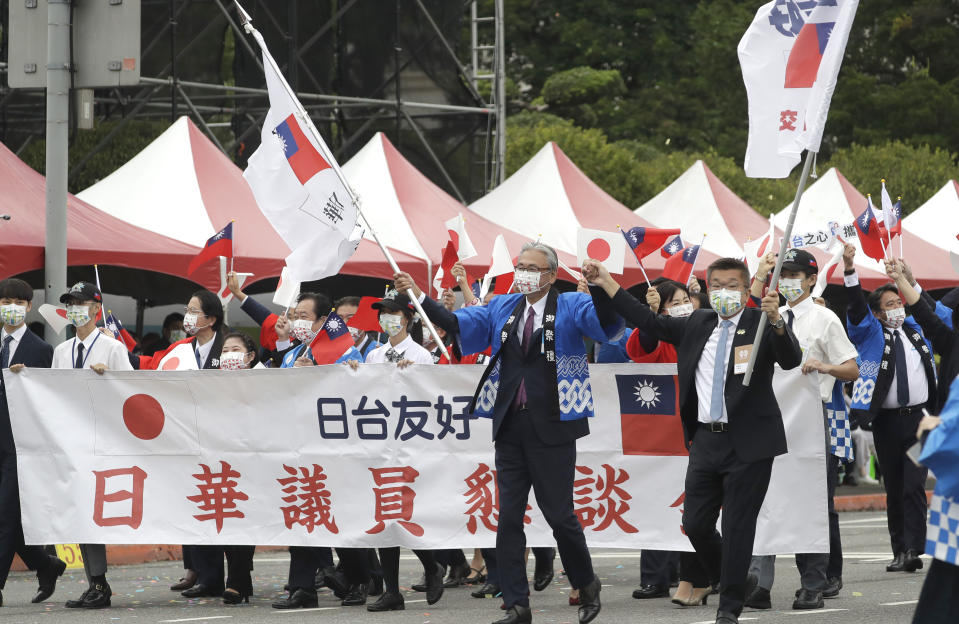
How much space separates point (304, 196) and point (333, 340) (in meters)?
0.94

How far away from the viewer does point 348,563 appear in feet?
32.1

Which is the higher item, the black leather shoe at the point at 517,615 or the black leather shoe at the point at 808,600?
the black leather shoe at the point at 517,615

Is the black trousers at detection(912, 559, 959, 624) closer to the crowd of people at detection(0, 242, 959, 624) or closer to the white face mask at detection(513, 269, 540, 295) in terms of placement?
the crowd of people at detection(0, 242, 959, 624)

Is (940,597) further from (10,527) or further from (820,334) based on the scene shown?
(10,527)

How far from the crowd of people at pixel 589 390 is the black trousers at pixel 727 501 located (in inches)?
0.4

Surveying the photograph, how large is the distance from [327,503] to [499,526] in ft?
5.51

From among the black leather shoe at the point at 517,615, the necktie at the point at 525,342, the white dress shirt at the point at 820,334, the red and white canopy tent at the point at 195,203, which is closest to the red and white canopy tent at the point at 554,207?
the red and white canopy tent at the point at 195,203

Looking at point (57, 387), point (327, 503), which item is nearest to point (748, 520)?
point (327, 503)

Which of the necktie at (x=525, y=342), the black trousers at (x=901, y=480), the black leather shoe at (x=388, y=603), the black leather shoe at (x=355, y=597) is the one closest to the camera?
the necktie at (x=525, y=342)

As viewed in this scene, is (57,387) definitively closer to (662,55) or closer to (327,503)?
(327,503)

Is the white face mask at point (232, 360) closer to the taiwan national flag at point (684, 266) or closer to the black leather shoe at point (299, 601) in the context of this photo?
the black leather shoe at point (299, 601)

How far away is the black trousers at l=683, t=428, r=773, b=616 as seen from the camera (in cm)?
A: 786

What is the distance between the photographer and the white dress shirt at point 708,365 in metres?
8.08

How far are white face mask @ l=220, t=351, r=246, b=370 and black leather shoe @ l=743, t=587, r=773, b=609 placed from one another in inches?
140
